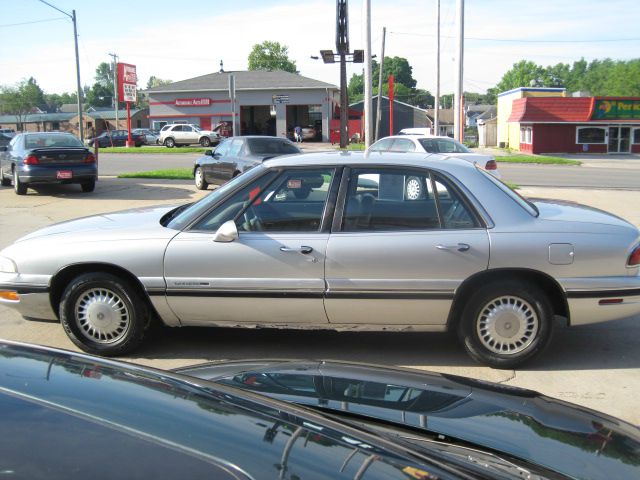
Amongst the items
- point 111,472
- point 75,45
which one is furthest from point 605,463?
point 75,45

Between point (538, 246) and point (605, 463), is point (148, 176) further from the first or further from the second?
point (605, 463)

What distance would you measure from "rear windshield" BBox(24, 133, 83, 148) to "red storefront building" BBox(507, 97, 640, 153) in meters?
34.2

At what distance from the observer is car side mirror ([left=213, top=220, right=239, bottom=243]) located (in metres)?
4.77

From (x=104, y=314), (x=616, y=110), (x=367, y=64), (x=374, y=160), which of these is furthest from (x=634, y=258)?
(x=616, y=110)

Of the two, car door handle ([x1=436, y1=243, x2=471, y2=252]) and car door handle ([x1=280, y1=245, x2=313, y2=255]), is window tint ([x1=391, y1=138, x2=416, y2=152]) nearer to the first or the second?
car door handle ([x1=436, y1=243, x2=471, y2=252])

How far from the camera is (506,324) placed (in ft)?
15.8

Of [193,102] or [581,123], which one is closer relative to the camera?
[581,123]

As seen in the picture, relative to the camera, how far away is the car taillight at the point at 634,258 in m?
4.81

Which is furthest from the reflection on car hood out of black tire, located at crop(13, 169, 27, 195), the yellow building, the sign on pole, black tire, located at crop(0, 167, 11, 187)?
the yellow building

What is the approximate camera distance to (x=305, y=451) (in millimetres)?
1543

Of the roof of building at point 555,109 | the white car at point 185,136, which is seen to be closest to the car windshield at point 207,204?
the roof of building at point 555,109

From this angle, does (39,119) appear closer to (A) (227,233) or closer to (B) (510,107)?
(B) (510,107)

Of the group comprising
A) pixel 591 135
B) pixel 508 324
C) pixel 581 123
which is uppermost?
pixel 581 123

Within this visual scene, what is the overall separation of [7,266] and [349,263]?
2.75m
